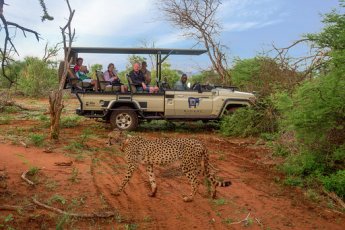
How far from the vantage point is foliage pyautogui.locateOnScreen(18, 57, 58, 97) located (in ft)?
87.9

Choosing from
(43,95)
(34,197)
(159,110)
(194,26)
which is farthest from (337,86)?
(43,95)

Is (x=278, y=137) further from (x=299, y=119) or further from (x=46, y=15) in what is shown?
(x=46, y=15)

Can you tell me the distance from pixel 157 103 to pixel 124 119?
109 centimetres

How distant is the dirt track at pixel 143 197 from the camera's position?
19.7 ft

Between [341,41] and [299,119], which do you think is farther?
[341,41]

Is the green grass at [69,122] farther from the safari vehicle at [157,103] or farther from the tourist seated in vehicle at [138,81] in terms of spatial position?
the tourist seated in vehicle at [138,81]

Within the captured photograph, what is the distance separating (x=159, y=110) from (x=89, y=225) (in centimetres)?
749

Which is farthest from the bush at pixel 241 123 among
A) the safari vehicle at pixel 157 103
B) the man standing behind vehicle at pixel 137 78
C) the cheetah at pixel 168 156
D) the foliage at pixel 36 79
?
the foliage at pixel 36 79

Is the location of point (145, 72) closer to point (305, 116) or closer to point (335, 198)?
point (305, 116)

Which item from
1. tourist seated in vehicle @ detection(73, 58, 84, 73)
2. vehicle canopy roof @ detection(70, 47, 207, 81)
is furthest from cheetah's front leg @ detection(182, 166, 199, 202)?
tourist seated in vehicle @ detection(73, 58, 84, 73)

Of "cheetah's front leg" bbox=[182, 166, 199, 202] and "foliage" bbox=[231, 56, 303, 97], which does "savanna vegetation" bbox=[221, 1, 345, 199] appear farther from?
"cheetah's front leg" bbox=[182, 166, 199, 202]

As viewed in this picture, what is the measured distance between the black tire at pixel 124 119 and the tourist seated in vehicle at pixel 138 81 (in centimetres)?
70

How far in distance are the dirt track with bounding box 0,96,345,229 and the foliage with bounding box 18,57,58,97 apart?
17715mm

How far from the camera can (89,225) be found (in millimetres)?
5789
